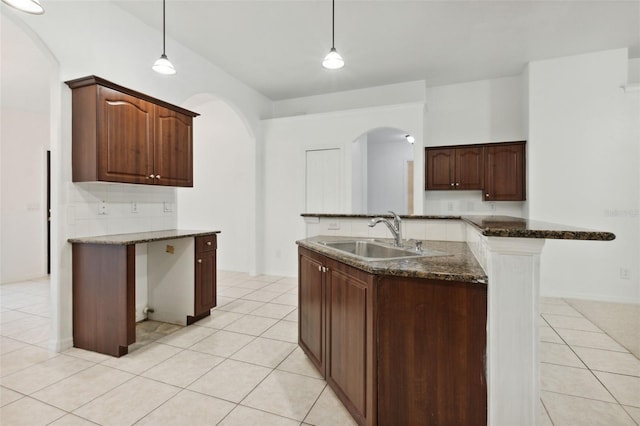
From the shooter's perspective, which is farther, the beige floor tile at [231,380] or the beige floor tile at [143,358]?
the beige floor tile at [143,358]

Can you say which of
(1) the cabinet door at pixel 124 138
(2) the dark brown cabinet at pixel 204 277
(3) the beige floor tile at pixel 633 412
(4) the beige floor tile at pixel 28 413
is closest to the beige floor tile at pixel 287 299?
(2) the dark brown cabinet at pixel 204 277

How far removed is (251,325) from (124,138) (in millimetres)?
2129

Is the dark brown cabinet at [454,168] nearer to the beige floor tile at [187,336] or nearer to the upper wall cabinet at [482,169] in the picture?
the upper wall cabinet at [482,169]

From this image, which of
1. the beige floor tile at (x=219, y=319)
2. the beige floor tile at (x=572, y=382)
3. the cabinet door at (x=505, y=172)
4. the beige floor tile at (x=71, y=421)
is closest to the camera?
the beige floor tile at (x=71, y=421)

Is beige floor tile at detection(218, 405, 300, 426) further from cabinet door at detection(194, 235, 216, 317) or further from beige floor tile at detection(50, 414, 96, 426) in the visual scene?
cabinet door at detection(194, 235, 216, 317)

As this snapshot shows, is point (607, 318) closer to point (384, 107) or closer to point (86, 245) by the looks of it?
point (384, 107)

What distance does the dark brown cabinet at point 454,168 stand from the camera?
4.55 m

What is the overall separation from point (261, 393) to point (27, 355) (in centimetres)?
205

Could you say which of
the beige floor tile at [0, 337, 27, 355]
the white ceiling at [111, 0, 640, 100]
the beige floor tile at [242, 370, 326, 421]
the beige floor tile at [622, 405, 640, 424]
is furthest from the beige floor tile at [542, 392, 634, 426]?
the beige floor tile at [0, 337, 27, 355]

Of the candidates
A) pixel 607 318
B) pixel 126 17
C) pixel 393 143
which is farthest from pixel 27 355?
pixel 393 143

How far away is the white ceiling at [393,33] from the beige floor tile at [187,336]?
9.88 feet

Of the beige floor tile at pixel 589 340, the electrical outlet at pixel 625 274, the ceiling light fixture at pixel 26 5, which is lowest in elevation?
the beige floor tile at pixel 589 340

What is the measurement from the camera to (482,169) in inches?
178

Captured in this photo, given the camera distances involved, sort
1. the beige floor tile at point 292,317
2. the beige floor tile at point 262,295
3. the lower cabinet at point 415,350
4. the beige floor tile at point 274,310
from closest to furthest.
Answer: the lower cabinet at point 415,350 < the beige floor tile at point 292,317 < the beige floor tile at point 274,310 < the beige floor tile at point 262,295
